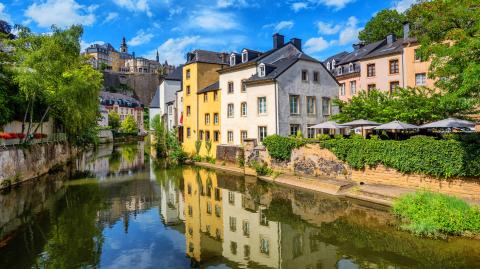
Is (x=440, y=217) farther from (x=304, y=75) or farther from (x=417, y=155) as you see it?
(x=304, y=75)

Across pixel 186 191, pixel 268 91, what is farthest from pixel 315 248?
pixel 268 91

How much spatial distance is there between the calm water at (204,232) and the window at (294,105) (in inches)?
352

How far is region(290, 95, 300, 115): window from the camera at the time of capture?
30.6 metres

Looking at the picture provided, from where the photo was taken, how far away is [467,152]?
15656 millimetres

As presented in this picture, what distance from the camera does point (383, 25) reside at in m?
51.9

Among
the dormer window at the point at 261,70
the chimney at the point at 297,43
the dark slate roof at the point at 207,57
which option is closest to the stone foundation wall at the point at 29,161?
the dark slate roof at the point at 207,57

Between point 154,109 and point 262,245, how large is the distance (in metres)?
61.2

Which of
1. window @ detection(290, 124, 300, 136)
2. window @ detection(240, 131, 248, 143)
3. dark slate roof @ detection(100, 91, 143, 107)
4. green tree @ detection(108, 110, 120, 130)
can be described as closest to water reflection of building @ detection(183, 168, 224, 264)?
window @ detection(240, 131, 248, 143)

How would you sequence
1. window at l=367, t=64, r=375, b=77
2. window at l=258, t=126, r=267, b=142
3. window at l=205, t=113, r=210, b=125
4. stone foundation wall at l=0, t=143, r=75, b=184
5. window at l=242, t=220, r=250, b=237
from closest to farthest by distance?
1. window at l=242, t=220, r=250, b=237
2. stone foundation wall at l=0, t=143, r=75, b=184
3. window at l=258, t=126, r=267, b=142
4. window at l=367, t=64, r=375, b=77
5. window at l=205, t=113, r=210, b=125

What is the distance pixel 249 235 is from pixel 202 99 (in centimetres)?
2653

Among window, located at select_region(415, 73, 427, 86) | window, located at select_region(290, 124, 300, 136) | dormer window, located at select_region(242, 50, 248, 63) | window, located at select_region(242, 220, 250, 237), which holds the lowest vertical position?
window, located at select_region(242, 220, 250, 237)

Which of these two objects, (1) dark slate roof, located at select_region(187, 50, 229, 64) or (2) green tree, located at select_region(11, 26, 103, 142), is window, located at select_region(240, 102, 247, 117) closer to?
(1) dark slate roof, located at select_region(187, 50, 229, 64)

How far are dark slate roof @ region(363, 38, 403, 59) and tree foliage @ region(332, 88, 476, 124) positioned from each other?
12.3m

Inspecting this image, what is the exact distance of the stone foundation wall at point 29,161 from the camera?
2228 cm
